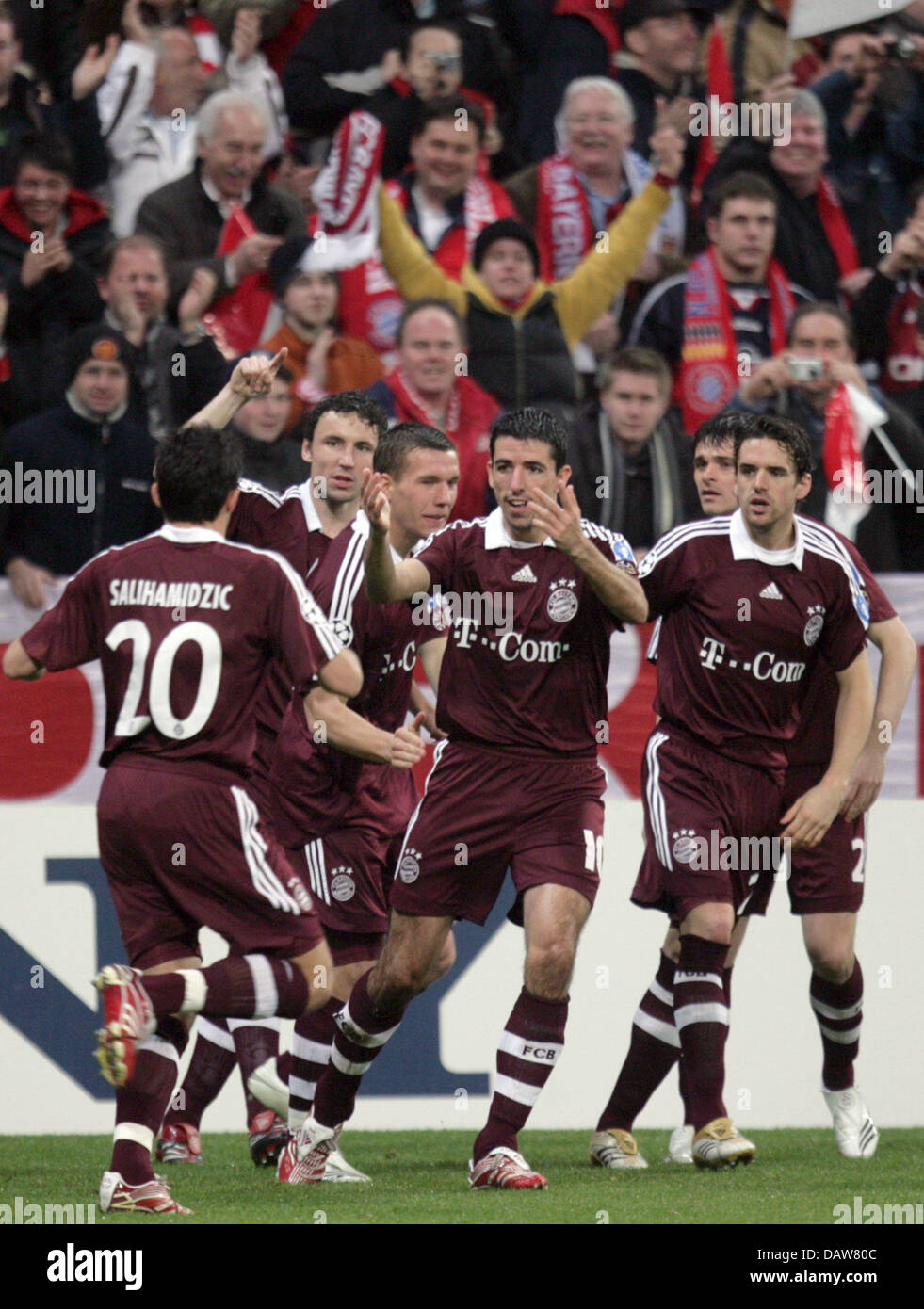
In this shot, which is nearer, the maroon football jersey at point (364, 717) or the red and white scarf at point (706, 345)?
the maroon football jersey at point (364, 717)

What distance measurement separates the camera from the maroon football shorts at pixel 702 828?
6.31m

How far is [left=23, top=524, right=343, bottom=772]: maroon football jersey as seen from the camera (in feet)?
16.9

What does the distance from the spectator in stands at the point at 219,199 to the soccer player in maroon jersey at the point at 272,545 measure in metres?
2.20

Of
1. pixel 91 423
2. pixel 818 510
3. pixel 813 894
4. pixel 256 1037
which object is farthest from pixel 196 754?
pixel 818 510

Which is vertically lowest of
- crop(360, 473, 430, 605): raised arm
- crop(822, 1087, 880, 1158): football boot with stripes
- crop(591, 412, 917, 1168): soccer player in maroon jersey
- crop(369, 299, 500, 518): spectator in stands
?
crop(822, 1087, 880, 1158): football boot with stripes

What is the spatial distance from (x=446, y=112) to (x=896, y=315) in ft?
7.48

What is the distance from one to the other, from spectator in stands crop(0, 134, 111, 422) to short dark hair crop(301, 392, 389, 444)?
1.90 metres

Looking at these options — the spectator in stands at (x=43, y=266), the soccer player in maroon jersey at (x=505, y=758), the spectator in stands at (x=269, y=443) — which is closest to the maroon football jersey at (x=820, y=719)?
the soccer player in maroon jersey at (x=505, y=758)

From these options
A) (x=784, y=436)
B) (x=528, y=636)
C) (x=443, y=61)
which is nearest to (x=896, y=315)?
(x=443, y=61)

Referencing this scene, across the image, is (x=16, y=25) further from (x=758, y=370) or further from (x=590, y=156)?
(x=758, y=370)

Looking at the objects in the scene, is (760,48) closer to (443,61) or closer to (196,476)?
(443,61)

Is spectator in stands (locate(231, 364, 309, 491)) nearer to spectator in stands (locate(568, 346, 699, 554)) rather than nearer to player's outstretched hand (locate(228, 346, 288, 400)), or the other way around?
spectator in stands (locate(568, 346, 699, 554))

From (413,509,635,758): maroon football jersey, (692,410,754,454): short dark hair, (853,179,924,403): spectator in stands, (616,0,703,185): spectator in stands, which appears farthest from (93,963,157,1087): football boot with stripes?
(616,0,703,185): spectator in stands

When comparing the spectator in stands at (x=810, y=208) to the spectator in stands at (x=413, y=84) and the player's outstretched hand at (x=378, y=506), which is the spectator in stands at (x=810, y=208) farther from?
the player's outstretched hand at (x=378, y=506)
